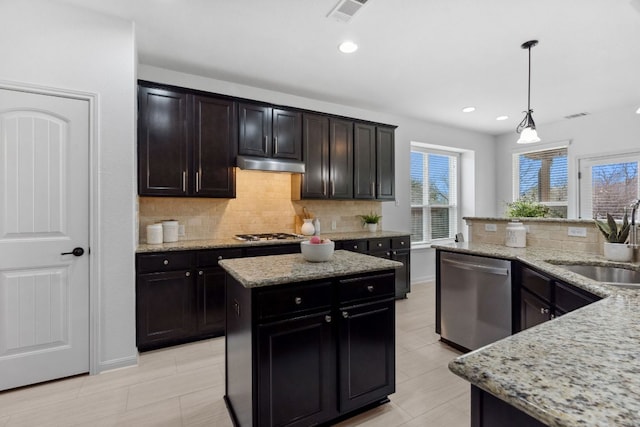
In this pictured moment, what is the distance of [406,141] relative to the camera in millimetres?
5289

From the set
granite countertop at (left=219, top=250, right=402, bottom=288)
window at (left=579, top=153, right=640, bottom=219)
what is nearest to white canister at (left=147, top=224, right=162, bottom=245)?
granite countertop at (left=219, top=250, right=402, bottom=288)

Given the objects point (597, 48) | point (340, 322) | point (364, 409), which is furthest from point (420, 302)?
point (597, 48)

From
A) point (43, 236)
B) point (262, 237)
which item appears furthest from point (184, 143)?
point (43, 236)

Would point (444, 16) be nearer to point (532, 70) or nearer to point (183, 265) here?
point (532, 70)

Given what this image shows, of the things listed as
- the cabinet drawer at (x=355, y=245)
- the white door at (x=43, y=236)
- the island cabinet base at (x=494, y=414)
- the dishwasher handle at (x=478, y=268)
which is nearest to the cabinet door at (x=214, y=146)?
the white door at (x=43, y=236)

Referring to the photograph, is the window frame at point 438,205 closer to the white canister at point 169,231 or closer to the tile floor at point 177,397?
the tile floor at point 177,397

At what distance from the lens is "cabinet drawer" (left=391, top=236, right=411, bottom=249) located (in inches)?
173

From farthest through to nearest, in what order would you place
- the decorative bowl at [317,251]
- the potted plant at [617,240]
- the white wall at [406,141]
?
the white wall at [406,141] < the potted plant at [617,240] < the decorative bowl at [317,251]

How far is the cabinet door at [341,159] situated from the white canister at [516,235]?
2000mm

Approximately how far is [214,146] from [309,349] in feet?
8.01

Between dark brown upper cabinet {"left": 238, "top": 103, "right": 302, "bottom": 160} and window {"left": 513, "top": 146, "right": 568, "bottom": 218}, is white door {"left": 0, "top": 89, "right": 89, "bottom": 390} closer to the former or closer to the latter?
dark brown upper cabinet {"left": 238, "top": 103, "right": 302, "bottom": 160}

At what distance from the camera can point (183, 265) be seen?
2998 millimetres

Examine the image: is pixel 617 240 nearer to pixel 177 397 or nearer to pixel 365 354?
pixel 365 354

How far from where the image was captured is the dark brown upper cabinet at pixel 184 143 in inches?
120
